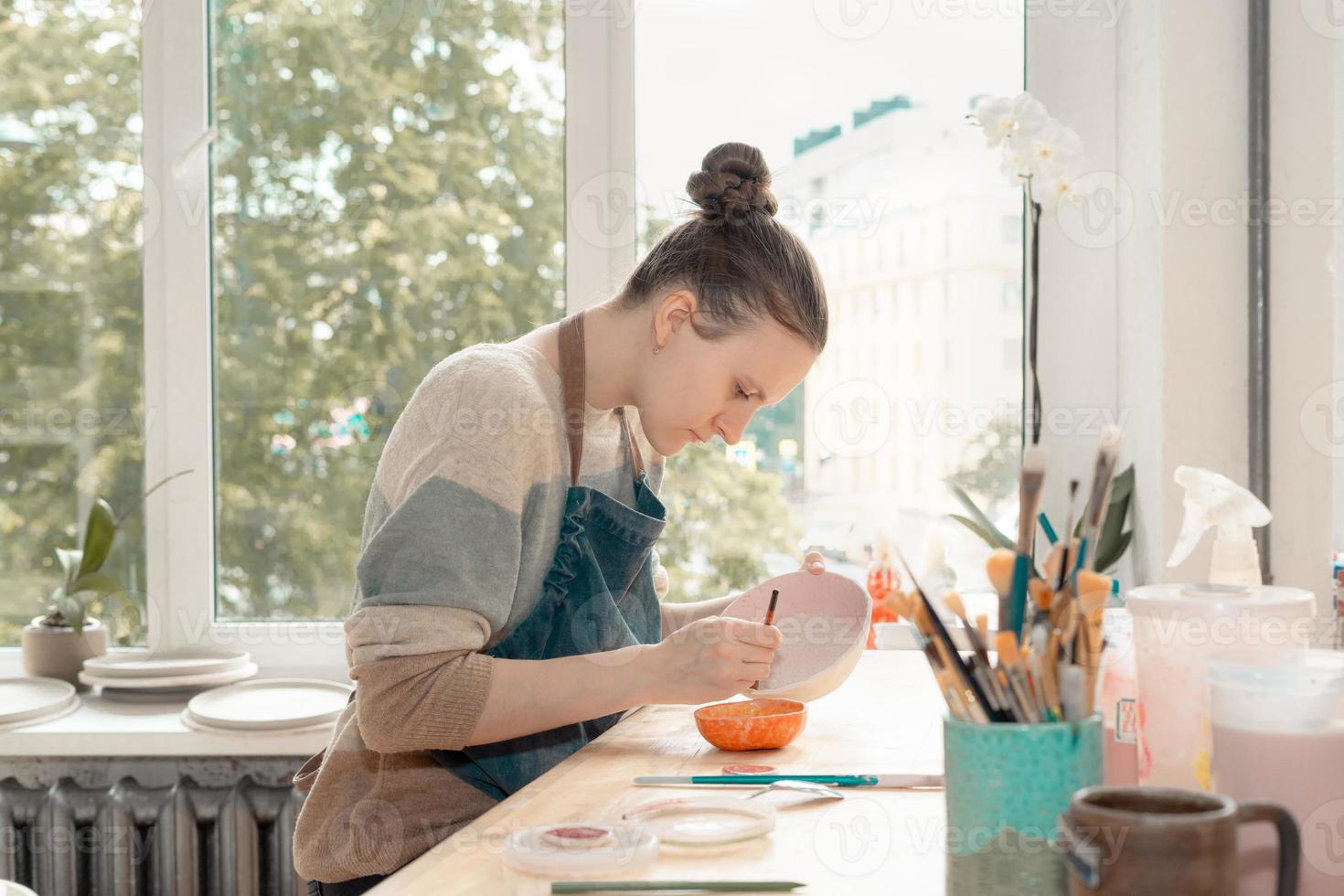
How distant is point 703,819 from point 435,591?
1.04 feet

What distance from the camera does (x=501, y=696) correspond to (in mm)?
1091

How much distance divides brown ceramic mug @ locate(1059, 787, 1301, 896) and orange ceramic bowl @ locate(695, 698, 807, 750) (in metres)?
0.56

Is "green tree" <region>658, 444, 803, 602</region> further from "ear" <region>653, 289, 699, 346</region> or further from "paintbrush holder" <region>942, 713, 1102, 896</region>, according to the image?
"paintbrush holder" <region>942, 713, 1102, 896</region>

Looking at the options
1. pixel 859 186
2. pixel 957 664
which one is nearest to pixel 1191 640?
pixel 957 664

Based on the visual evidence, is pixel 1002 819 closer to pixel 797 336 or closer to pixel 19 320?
pixel 797 336

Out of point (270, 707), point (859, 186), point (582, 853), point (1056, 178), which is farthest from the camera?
point (859, 186)

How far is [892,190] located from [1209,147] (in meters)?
0.56

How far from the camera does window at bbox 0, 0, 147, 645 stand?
7.41 feet

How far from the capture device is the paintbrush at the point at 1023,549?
65cm

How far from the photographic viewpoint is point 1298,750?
669 millimetres

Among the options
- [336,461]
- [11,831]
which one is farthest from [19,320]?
[11,831]

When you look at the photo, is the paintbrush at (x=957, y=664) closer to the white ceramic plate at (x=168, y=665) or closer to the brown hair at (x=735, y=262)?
the brown hair at (x=735, y=262)


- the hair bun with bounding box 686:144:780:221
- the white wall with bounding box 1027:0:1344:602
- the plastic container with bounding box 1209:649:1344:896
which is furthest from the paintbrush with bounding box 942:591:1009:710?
the white wall with bounding box 1027:0:1344:602

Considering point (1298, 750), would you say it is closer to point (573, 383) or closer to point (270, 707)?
point (573, 383)
